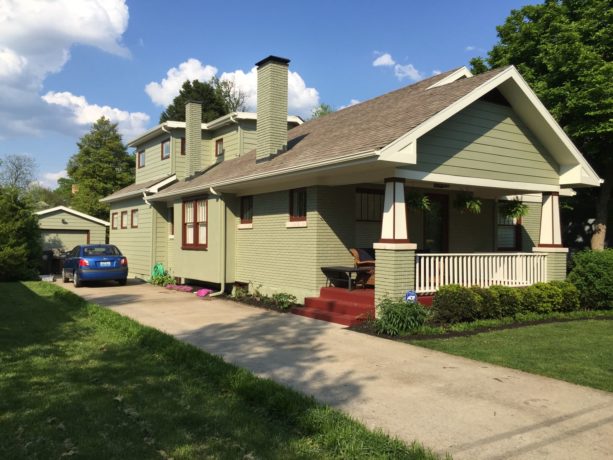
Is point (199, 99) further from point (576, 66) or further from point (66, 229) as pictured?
point (576, 66)

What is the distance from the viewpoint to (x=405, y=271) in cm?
948

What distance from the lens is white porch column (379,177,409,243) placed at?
31.1 feet

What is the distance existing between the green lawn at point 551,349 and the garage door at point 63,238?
79.7ft

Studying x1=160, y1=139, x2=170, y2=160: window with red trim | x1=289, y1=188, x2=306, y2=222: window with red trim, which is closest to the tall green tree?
x1=160, y1=139, x2=170, y2=160: window with red trim

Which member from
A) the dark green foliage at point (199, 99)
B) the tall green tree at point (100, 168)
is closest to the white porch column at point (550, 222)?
the dark green foliage at point (199, 99)

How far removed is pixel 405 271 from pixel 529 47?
13.2 meters

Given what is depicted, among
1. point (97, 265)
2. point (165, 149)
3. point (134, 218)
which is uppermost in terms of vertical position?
point (165, 149)

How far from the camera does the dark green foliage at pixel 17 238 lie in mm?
19188

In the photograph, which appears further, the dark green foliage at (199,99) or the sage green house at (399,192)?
the dark green foliage at (199,99)

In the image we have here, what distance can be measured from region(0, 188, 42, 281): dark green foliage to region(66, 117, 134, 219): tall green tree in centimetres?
2726

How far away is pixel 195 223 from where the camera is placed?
1661cm

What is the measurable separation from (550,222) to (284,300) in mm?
6857

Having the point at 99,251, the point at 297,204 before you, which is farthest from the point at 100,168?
the point at 297,204

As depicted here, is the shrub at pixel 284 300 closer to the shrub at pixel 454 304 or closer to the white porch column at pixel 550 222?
the shrub at pixel 454 304
